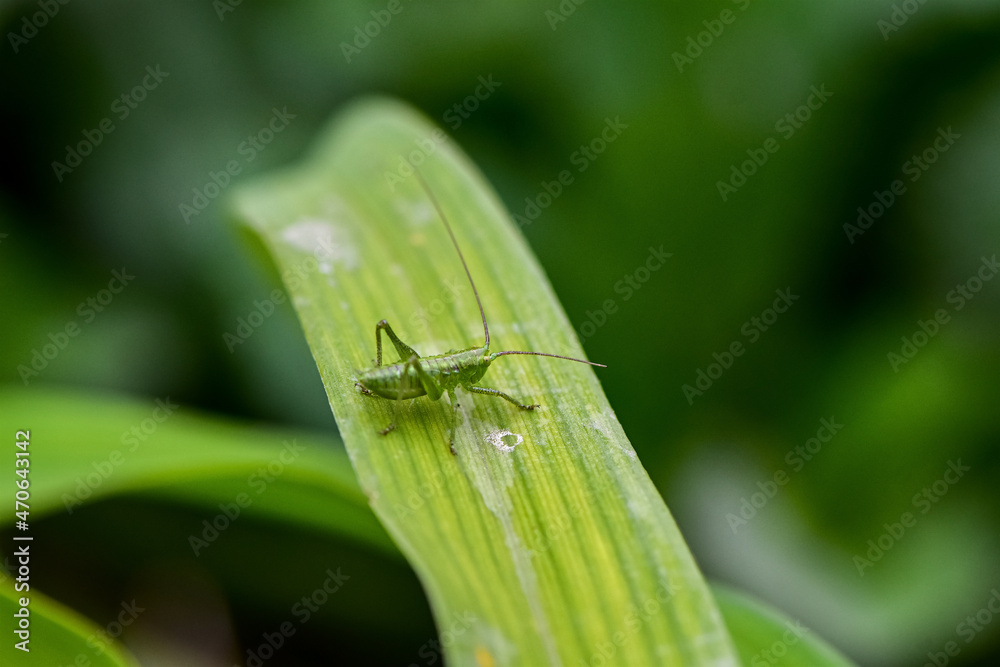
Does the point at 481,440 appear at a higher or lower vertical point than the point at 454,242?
lower

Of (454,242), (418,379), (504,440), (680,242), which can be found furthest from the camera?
(680,242)

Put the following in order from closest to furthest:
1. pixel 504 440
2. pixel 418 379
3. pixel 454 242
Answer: pixel 504 440, pixel 418 379, pixel 454 242

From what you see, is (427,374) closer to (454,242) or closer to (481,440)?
(481,440)

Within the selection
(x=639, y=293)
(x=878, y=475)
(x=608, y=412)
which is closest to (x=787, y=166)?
(x=639, y=293)

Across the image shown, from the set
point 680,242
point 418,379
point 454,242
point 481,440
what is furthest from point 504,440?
point 680,242

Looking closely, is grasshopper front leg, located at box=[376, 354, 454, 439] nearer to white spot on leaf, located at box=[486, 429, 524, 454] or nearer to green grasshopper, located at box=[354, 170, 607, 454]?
green grasshopper, located at box=[354, 170, 607, 454]

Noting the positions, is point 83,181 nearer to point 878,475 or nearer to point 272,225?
point 272,225
